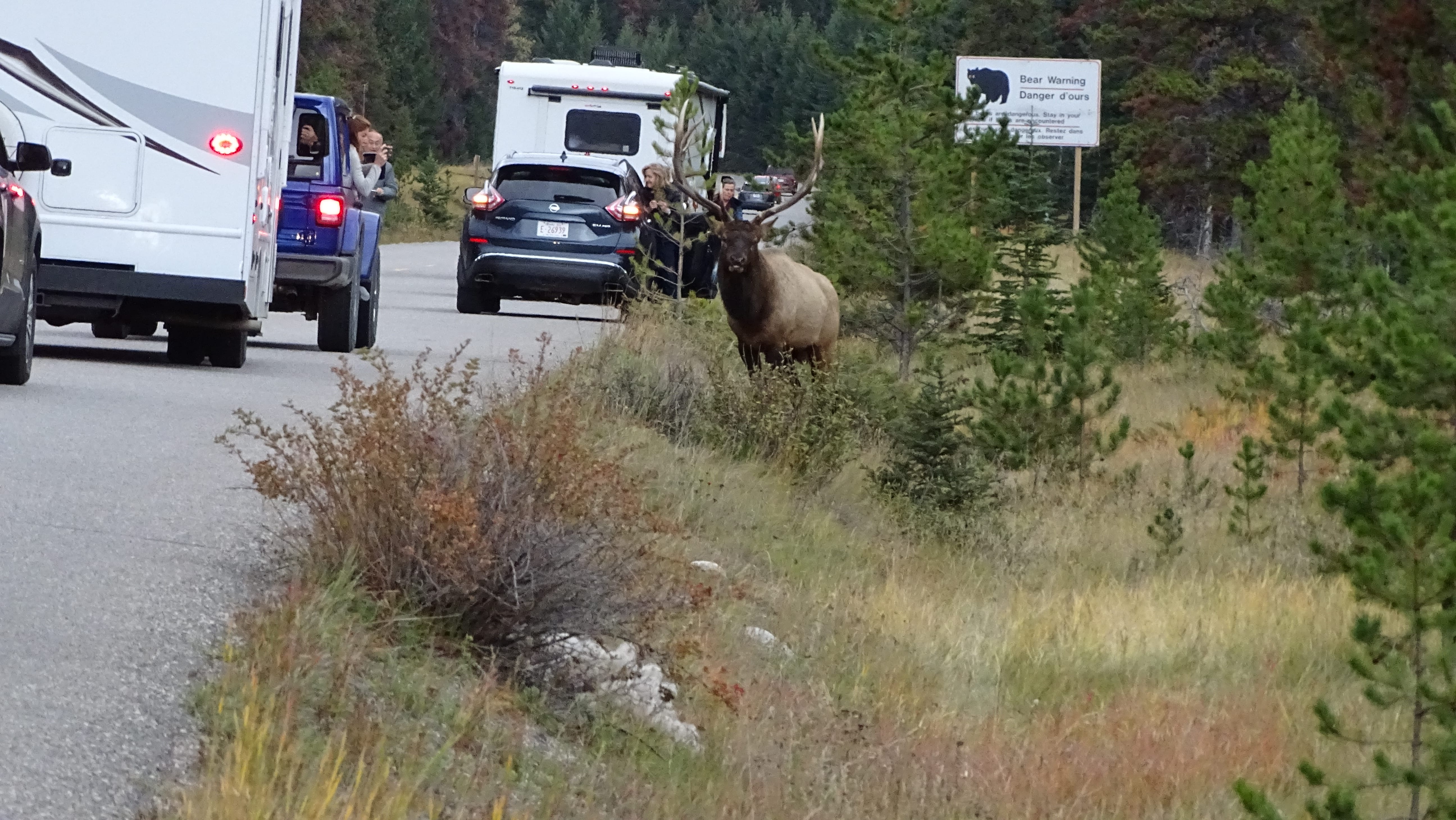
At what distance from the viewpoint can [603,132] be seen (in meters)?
30.1

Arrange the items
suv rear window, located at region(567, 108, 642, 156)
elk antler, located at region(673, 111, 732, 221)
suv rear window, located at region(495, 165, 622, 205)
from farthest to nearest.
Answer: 1. suv rear window, located at region(567, 108, 642, 156)
2. suv rear window, located at region(495, 165, 622, 205)
3. elk antler, located at region(673, 111, 732, 221)

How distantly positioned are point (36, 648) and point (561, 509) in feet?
6.68

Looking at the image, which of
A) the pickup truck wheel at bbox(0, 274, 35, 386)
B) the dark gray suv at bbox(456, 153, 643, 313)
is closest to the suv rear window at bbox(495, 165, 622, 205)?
the dark gray suv at bbox(456, 153, 643, 313)

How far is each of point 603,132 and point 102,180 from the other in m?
15.5

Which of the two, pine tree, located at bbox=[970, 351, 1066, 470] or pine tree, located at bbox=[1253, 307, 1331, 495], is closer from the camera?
pine tree, located at bbox=[1253, 307, 1331, 495]

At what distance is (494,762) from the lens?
618 cm

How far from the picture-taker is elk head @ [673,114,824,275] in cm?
1622

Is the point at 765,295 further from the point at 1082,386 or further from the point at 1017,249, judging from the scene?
the point at 1017,249

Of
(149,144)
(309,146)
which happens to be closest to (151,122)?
(149,144)

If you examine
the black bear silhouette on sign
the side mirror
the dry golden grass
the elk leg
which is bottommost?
the dry golden grass

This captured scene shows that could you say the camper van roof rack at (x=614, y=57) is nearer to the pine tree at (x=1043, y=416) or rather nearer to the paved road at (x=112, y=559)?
the pine tree at (x=1043, y=416)

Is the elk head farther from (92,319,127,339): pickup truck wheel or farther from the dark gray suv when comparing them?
the dark gray suv

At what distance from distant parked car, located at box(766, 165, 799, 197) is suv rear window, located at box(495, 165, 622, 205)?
1.64 meters

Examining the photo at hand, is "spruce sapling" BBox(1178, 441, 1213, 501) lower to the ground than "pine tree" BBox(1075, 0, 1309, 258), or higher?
lower
